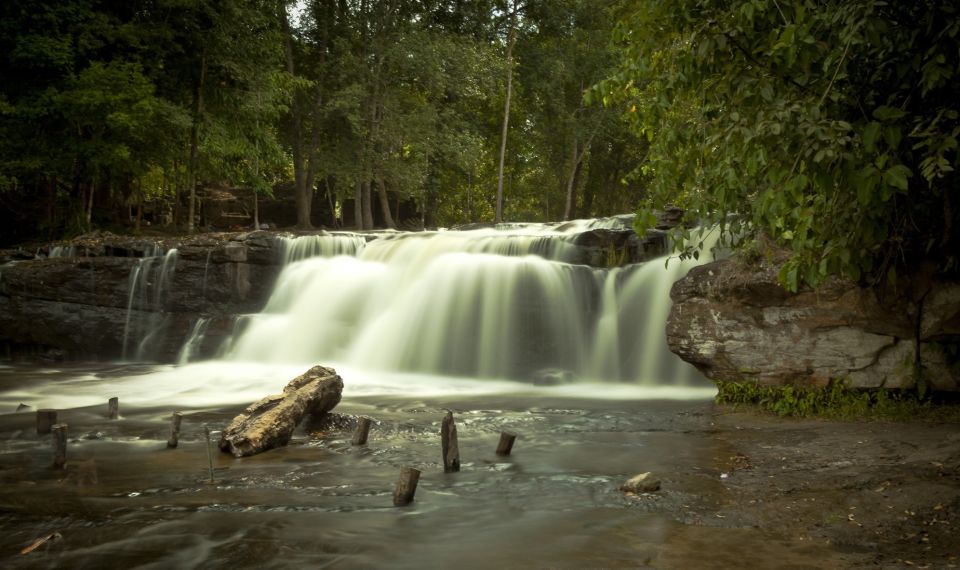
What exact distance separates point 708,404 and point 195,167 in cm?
1883

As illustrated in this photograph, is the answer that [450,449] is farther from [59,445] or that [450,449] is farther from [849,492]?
[59,445]

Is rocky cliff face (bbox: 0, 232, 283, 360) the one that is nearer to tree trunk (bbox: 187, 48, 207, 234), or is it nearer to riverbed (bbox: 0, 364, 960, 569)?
tree trunk (bbox: 187, 48, 207, 234)

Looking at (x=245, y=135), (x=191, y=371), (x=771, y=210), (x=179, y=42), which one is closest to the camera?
(x=771, y=210)

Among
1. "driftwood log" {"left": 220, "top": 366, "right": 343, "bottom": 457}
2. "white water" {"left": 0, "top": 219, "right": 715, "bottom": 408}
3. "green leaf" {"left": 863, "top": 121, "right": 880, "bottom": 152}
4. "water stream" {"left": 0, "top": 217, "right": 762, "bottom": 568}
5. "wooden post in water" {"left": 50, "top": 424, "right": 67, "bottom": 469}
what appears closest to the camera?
"green leaf" {"left": 863, "top": 121, "right": 880, "bottom": 152}

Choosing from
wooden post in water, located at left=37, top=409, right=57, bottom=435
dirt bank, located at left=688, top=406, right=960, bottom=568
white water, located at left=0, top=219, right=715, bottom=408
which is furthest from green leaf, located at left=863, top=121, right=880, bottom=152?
wooden post in water, located at left=37, top=409, right=57, bottom=435

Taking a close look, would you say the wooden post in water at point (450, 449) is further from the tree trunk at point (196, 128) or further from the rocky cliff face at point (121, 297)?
the tree trunk at point (196, 128)

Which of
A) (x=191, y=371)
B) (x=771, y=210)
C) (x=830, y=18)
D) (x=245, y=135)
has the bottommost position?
(x=191, y=371)

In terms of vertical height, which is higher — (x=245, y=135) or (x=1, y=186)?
(x=245, y=135)

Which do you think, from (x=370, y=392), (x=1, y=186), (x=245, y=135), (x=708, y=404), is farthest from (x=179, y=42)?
(x=708, y=404)

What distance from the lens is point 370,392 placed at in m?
13.8

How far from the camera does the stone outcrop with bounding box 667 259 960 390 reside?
9.27 m

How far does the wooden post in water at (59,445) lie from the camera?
7.76 m

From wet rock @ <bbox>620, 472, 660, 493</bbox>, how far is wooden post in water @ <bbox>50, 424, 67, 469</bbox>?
5658 millimetres

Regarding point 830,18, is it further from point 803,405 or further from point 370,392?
point 370,392
